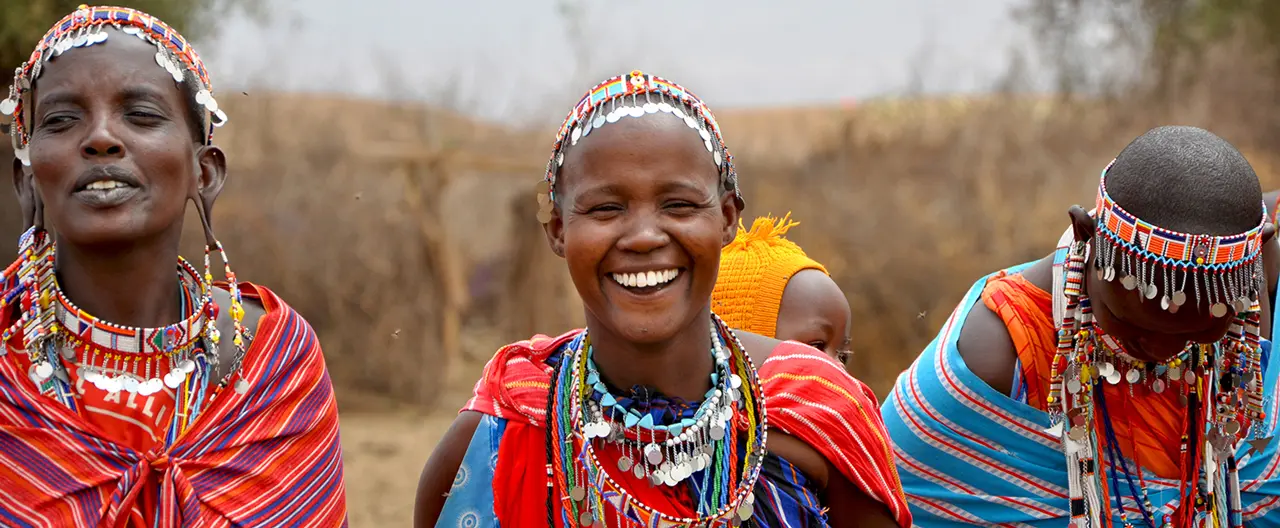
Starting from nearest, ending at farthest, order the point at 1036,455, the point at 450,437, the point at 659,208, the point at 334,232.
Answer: the point at 659,208 < the point at 450,437 < the point at 1036,455 < the point at 334,232

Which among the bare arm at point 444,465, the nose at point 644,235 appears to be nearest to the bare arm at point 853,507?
the nose at point 644,235

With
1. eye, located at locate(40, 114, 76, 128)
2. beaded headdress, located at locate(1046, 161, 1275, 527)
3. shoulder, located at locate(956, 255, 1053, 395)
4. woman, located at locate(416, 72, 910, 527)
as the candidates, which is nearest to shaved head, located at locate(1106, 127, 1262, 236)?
beaded headdress, located at locate(1046, 161, 1275, 527)

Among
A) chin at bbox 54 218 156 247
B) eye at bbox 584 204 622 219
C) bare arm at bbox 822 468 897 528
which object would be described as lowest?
bare arm at bbox 822 468 897 528

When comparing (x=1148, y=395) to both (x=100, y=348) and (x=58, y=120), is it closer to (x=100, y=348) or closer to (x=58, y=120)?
(x=100, y=348)

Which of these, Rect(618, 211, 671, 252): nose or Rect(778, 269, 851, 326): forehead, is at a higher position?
Rect(618, 211, 671, 252): nose

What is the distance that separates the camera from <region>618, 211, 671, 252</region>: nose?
248cm

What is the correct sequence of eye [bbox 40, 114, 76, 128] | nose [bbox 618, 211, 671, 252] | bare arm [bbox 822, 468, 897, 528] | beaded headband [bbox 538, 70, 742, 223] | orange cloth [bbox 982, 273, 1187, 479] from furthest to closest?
orange cloth [bbox 982, 273, 1187, 479], eye [bbox 40, 114, 76, 128], bare arm [bbox 822, 468, 897, 528], beaded headband [bbox 538, 70, 742, 223], nose [bbox 618, 211, 671, 252]

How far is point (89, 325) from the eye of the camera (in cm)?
290

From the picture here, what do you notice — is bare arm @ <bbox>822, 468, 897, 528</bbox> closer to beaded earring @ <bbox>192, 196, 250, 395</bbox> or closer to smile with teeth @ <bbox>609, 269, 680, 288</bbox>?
smile with teeth @ <bbox>609, 269, 680, 288</bbox>

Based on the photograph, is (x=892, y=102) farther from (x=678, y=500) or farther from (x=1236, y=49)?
(x=678, y=500)

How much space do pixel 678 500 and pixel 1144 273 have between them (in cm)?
130

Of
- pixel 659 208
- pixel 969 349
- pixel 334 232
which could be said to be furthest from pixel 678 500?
pixel 334 232

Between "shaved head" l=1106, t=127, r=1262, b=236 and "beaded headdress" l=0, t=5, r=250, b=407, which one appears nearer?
"beaded headdress" l=0, t=5, r=250, b=407

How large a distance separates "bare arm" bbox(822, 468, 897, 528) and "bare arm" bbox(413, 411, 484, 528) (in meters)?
0.77
